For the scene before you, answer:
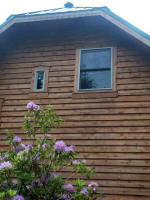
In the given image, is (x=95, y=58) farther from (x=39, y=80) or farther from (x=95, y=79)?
(x=39, y=80)

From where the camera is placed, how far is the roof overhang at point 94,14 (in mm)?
6969

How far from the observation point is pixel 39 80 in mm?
8078

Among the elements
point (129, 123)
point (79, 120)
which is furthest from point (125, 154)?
point (79, 120)

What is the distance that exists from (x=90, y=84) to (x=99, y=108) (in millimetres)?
843

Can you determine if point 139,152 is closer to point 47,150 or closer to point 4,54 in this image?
point 47,150

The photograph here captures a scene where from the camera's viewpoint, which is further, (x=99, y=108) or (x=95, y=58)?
(x=95, y=58)

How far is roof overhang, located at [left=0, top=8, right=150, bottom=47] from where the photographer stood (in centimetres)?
697

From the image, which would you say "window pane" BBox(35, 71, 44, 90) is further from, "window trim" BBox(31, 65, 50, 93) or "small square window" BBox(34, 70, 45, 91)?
"window trim" BBox(31, 65, 50, 93)

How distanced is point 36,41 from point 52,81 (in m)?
1.61

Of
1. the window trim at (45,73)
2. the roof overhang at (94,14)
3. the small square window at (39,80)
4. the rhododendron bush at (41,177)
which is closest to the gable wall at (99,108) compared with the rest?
the window trim at (45,73)

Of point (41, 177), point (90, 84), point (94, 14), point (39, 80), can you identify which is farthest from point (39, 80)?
point (41, 177)

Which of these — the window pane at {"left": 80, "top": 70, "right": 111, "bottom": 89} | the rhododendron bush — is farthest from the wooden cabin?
the rhododendron bush

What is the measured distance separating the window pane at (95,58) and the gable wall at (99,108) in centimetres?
21

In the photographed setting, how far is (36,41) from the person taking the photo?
8539mm
